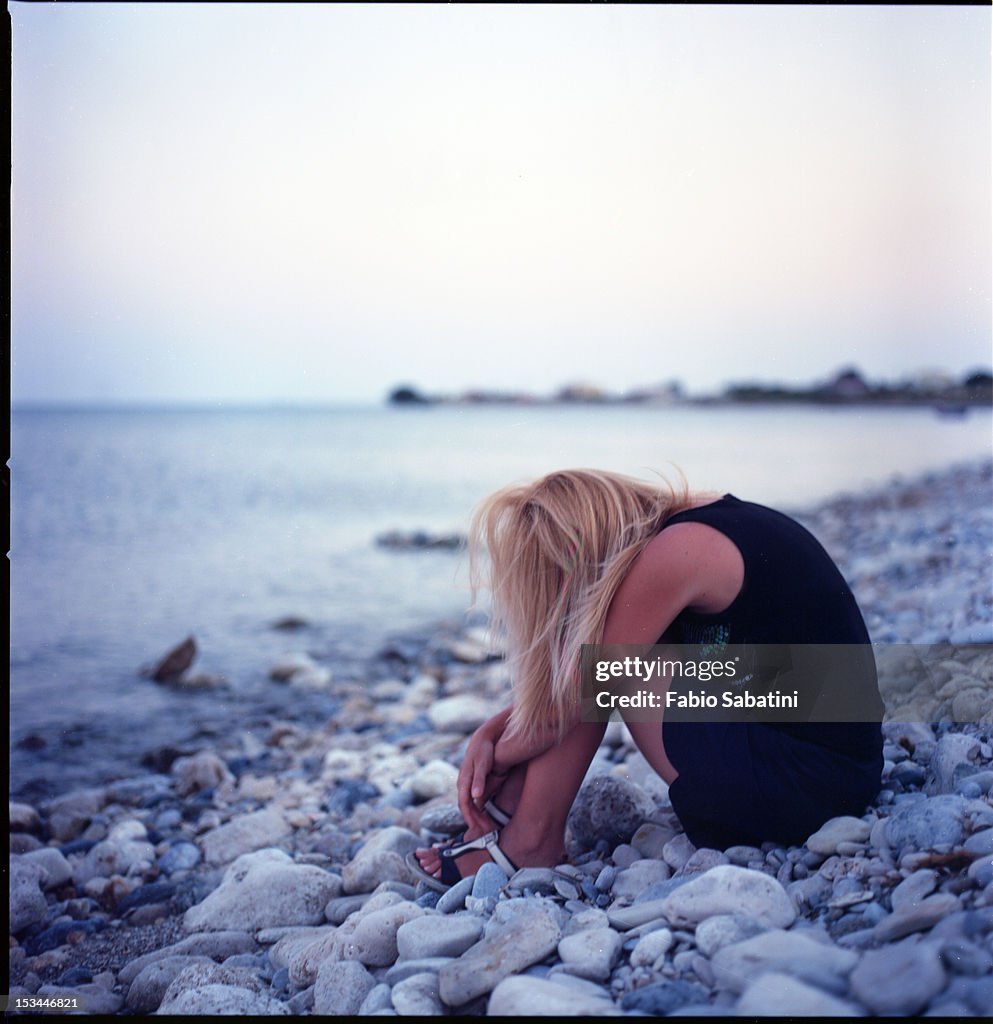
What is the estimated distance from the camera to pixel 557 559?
1949mm

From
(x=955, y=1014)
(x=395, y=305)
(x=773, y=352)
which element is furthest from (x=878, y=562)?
(x=955, y=1014)

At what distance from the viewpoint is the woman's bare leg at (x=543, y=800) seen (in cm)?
201

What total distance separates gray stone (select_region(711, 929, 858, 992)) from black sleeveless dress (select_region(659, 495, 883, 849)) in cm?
38

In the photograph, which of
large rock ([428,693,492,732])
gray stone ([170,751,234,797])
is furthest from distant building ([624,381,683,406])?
gray stone ([170,751,234,797])

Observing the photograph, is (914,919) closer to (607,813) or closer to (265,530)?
(607,813)

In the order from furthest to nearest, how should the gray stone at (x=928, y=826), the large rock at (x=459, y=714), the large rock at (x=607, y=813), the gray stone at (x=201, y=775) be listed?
1. the large rock at (x=459, y=714)
2. the gray stone at (x=201, y=775)
3. the large rock at (x=607, y=813)
4. the gray stone at (x=928, y=826)

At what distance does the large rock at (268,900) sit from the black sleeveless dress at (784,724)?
95 cm

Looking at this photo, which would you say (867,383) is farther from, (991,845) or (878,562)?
(991,845)

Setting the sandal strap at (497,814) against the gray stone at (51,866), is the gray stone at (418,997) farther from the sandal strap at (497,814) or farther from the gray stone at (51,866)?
the gray stone at (51,866)

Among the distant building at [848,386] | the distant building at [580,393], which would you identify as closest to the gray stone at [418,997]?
the distant building at [848,386]

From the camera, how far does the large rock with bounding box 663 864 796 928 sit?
158cm

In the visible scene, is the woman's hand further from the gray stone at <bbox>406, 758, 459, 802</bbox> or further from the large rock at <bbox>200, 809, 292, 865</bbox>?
the large rock at <bbox>200, 809, 292, 865</bbox>

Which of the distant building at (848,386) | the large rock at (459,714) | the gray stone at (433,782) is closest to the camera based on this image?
the gray stone at (433,782)

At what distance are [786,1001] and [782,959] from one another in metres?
0.07
